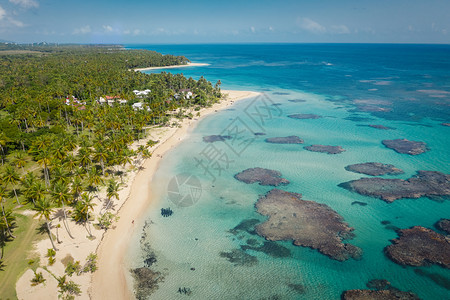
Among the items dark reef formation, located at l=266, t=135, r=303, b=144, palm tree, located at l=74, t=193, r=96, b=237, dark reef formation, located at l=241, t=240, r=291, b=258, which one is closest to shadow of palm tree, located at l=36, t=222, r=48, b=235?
palm tree, located at l=74, t=193, r=96, b=237

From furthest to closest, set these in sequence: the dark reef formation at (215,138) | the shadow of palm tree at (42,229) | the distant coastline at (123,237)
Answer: the dark reef formation at (215,138) < the shadow of palm tree at (42,229) < the distant coastline at (123,237)

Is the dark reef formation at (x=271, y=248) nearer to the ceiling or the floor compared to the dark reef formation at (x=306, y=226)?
nearer to the floor

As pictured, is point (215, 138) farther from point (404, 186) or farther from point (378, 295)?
point (378, 295)

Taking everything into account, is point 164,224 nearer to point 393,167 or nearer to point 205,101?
point 393,167

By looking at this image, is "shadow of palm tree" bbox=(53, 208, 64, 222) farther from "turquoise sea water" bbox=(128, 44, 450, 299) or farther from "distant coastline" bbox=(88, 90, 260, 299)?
"turquoise sea water" bbox=(128, 44, 450, 299)

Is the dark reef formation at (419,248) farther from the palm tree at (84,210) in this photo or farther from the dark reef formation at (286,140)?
the palm tree at (84,210)

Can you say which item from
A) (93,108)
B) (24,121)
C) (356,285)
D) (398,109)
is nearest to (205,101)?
(93,108)

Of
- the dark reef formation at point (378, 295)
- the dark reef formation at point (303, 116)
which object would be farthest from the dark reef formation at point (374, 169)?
the dark reef formation at point (303, 116)
